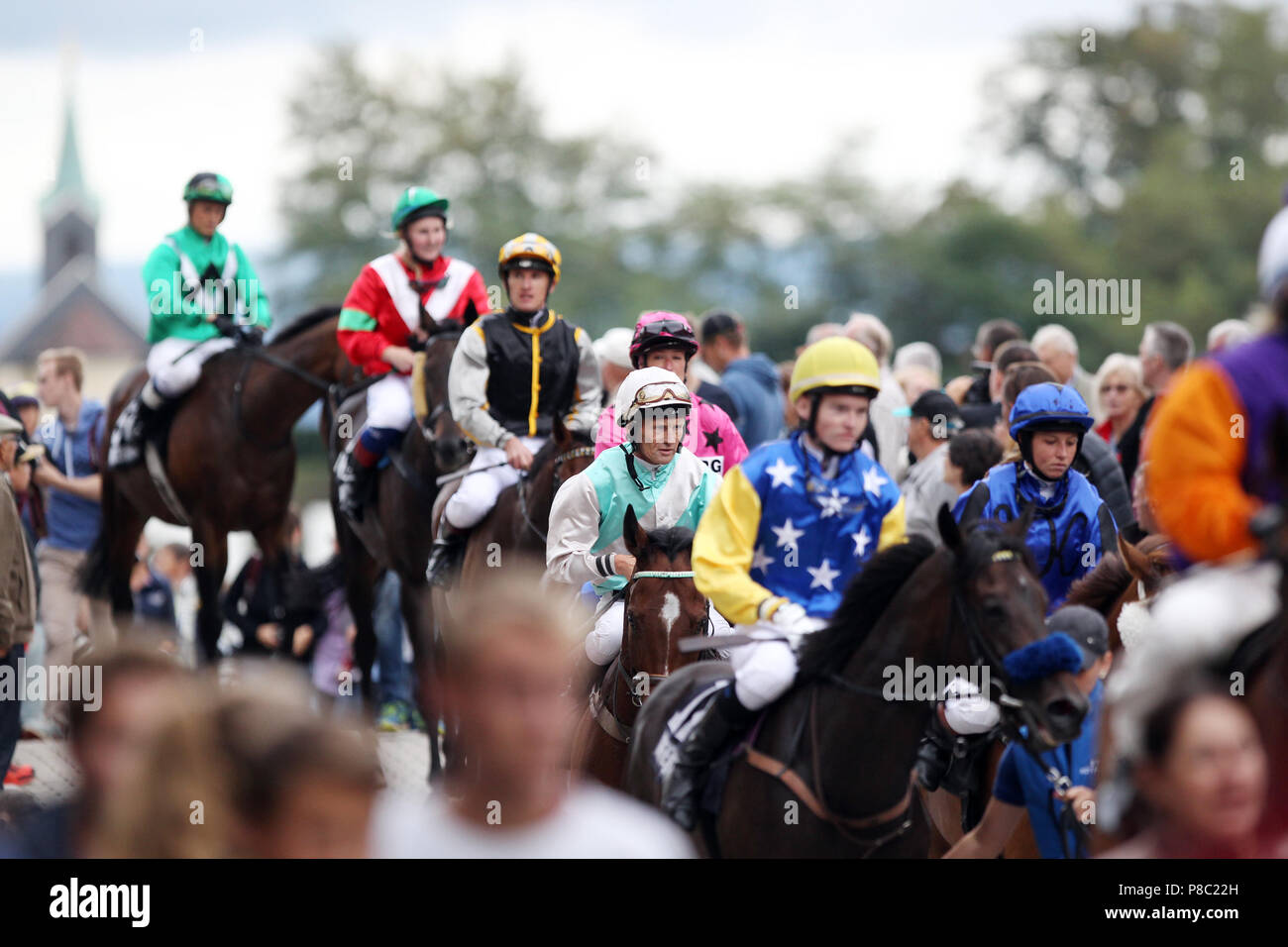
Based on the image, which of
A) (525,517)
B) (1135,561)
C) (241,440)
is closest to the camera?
Result: (1135,561)

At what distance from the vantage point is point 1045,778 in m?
5.47

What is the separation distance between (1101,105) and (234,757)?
54.5m

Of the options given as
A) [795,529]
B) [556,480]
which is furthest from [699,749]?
[556,480]

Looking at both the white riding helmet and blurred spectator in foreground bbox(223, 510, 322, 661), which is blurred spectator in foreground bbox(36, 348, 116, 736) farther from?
the white riding helmet

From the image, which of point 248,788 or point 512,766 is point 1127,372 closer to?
point 512,766

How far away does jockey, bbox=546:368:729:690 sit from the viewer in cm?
675

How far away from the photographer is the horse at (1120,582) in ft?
19.6

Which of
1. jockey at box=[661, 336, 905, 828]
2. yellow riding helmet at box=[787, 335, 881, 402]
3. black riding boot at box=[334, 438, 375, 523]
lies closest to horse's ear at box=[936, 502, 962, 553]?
jockey at box=[661, 336, 905, 828]

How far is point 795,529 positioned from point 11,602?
4.52 metres

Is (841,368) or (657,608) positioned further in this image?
(657,608)

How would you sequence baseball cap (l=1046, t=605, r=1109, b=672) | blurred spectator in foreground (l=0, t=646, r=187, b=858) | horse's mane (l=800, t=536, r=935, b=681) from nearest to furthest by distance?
blurred spectator in foreground (l=0, t=646, r=187, b=858), horse's mane (l=800, t=536, r=935, b=681), baseball cap (l=1046, t=605, r=1109, b=672)

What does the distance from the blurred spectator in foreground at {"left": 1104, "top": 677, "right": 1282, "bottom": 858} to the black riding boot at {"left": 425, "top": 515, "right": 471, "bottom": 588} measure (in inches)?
234

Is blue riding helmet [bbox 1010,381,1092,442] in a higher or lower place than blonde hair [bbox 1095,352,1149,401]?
lower

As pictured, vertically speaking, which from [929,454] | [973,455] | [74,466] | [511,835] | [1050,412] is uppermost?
[74,466]
